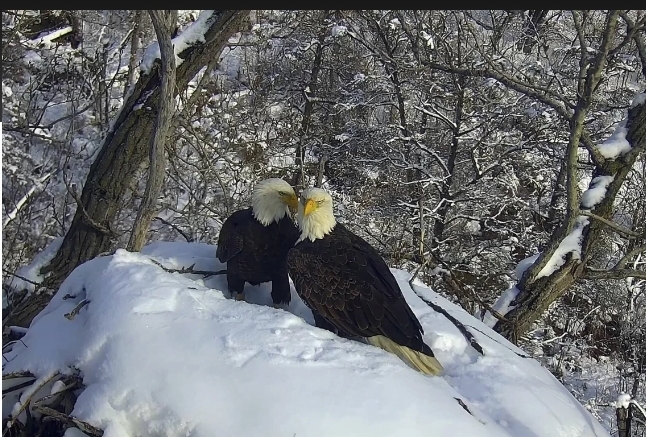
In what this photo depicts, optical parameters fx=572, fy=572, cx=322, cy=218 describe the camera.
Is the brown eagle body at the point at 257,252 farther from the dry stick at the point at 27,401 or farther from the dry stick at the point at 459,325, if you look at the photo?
the dry stick at the point at 27,401

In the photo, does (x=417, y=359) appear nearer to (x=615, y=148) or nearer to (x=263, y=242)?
(x=263, y=242)

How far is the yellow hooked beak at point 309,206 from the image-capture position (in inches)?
111

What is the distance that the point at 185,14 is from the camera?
→ 222 inches

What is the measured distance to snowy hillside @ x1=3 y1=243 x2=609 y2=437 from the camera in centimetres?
170

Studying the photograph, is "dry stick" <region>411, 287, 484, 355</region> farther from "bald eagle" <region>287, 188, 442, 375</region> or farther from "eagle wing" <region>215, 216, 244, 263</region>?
"eagle wing" <region>215, 216, 244, 263</region>

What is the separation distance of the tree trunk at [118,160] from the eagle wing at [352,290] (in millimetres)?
1925

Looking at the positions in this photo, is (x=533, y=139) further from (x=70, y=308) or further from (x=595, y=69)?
(x=70, y=308)

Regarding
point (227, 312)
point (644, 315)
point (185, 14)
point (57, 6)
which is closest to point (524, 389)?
point (227, 312)

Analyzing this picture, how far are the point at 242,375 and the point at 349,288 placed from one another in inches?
34.4

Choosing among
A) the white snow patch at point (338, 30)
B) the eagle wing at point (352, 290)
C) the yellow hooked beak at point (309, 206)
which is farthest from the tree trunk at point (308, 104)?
the eagle wing at point (352, 290)

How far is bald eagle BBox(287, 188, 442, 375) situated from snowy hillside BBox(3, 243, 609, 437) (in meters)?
0.17

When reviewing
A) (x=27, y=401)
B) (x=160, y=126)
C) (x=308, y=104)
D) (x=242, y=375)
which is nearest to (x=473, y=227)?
(x=308, y=104)

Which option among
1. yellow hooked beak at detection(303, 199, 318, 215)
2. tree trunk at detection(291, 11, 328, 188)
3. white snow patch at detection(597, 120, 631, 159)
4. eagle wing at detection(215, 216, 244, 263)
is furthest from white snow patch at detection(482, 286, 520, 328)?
tree trunk at detection(291, 11, 328, 188)

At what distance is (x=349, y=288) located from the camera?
257 centimetres
